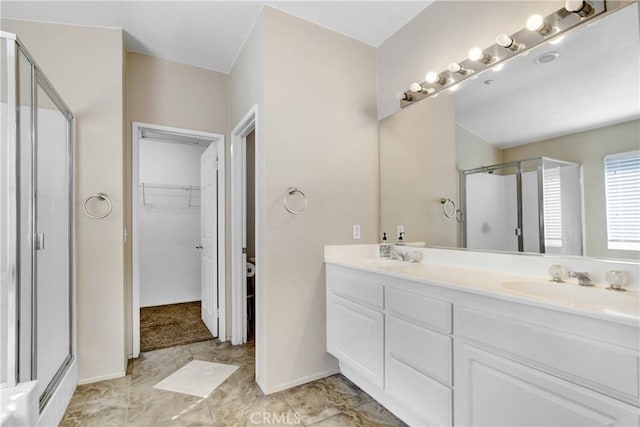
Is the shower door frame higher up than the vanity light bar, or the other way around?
the vanity light bar

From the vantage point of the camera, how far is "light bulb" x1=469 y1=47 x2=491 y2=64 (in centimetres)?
173

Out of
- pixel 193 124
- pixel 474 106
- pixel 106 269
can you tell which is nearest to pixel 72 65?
pixel 193 124

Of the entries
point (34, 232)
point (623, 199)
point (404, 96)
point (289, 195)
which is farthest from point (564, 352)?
point (34, 232)

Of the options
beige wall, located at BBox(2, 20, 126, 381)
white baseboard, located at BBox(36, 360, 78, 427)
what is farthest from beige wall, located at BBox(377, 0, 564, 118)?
white baseboard, located at BBox(36, 360, 78, 427)

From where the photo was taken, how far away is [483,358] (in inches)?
49.2

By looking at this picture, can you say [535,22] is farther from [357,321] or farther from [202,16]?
[202,16]

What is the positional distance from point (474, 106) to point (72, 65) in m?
2.78

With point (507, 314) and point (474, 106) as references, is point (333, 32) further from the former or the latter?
point (507, 314)

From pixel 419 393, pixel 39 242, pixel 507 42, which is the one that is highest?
pixel 507 42

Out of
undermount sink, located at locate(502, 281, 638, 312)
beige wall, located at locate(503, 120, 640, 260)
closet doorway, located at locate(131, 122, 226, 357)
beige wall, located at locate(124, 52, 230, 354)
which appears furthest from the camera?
closet doorway, located at locate(131, 122, 226, 357)

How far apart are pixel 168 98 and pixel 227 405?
253 centimetres

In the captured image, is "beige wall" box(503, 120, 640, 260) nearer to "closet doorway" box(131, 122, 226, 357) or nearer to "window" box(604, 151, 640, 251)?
"window" box(604, 151, 640, 251)

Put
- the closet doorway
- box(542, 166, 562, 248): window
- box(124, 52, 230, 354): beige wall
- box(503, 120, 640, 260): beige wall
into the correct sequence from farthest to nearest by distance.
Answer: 1. the closet doorway
2. box(124, 52, 230, 354): beige wall
3. box(542, 166, 562, 248): window
4. box(503, 120, 640, 260): beige wall

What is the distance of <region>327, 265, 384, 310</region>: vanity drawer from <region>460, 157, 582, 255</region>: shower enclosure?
0.63 metres
